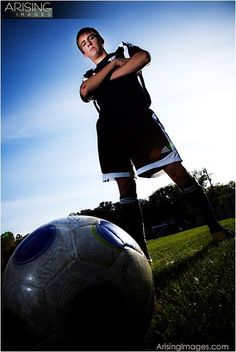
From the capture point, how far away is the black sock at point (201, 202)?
3.56 metres

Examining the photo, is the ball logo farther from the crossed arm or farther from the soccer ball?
the soccer ball

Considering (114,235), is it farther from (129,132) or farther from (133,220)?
(129,132)

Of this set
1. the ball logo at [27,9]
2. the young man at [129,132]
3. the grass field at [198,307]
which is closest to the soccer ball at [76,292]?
the grass field at [198,307]

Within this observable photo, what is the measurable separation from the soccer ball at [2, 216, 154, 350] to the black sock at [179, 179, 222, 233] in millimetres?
1644

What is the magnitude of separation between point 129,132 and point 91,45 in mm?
1239

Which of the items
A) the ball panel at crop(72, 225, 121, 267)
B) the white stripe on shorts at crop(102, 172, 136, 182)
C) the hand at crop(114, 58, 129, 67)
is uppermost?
the hand at crop(114, 58, 129, 67)

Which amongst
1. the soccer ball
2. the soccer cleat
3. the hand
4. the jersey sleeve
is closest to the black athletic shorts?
the hand

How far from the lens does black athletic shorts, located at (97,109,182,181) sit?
12.1 feet

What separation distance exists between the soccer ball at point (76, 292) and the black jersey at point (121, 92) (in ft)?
7.20

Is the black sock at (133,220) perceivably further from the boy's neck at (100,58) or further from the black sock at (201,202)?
the boy's neck at (100,58)

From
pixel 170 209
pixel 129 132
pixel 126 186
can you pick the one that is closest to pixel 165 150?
pixel 129 132

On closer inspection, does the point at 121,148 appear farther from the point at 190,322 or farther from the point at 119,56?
the point at 190,322

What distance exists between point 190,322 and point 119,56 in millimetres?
3099

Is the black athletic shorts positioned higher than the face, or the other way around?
the face
